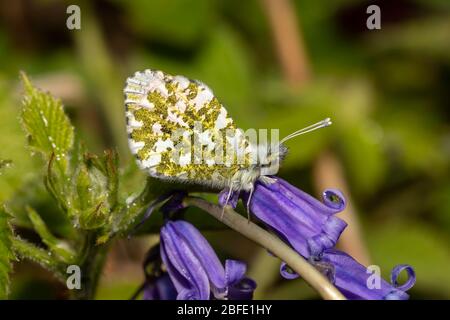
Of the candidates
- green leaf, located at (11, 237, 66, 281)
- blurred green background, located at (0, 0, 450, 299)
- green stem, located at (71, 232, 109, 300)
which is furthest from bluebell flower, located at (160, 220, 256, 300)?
blurred green background, located at (0, 0, 450, 299)

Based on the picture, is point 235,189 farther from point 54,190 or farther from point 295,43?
point 295,43

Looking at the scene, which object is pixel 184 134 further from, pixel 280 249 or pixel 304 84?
pixel 304 84

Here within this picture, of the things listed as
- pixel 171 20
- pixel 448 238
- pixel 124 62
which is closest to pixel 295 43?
pixel 171 20

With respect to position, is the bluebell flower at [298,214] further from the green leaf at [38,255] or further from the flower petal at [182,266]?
the green leaf at [38,255]

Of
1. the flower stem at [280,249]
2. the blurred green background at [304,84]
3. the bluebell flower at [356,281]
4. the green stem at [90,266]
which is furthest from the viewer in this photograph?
the blurred green background at [304,84]

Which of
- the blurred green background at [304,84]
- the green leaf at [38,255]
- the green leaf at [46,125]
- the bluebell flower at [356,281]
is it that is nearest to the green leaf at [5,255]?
the green leaf at [38,255]

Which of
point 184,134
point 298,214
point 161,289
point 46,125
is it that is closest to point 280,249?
point 298,214

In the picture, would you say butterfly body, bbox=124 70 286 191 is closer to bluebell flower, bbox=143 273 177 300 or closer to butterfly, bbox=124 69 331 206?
butterfly, bbox=124 69 331 206
